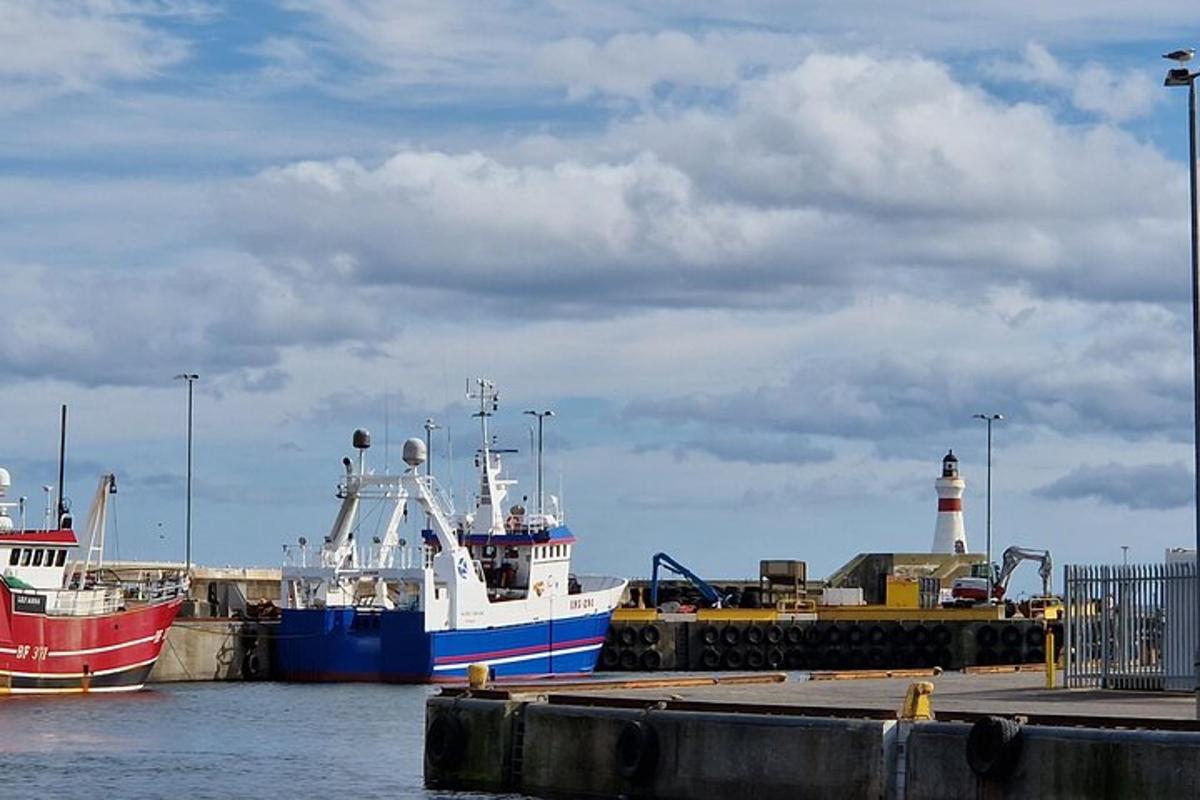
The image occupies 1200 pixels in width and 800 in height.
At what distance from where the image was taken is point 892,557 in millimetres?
105125

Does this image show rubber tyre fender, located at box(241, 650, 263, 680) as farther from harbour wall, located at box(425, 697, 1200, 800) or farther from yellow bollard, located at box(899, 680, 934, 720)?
yellow bollard, located at box(899, 680, 934, 720)

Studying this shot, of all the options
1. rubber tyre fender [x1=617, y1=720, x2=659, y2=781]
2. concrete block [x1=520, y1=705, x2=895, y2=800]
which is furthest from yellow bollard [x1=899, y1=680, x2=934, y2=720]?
rubber tyre fender [x1=617, y1=720, x2=659, y2=781]

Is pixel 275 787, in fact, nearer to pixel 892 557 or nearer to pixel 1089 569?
pixel 1089 569

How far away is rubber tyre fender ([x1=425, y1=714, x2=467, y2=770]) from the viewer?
114ft

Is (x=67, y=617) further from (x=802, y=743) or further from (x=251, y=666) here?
(x=802, y=743)

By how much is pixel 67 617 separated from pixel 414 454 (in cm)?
1431

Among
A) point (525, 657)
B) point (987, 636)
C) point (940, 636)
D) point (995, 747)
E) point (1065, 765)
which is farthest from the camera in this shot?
point (940, 636)

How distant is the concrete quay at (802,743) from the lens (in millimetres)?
26312

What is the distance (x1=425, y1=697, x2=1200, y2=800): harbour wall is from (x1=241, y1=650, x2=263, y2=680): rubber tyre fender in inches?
1302

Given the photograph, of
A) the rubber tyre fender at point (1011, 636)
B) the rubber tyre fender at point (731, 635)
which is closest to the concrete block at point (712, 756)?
the rubber tyre fender at point (731, 635)

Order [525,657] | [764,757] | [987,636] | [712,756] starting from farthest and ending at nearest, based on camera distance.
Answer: [987,636]
[525,657]
[712,756]
[764,757]

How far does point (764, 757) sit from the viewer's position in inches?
1168

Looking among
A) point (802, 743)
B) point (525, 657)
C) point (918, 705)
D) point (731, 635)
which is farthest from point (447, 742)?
point (731, 635)

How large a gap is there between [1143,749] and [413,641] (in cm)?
4111
